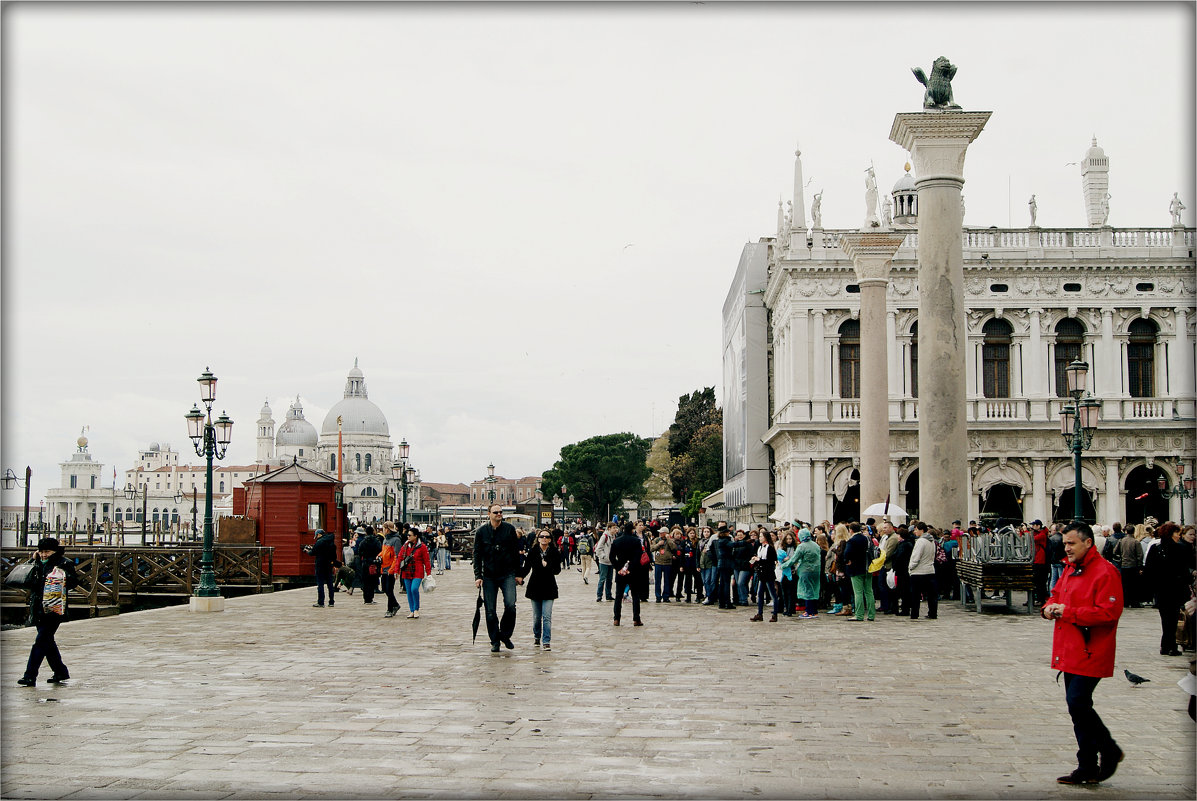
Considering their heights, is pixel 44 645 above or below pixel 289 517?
below

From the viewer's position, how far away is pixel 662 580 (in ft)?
74.9

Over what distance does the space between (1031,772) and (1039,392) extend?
38767mm

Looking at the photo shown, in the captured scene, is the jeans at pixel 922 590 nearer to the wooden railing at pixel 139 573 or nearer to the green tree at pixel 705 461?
the wooden railing at pixel 139 573

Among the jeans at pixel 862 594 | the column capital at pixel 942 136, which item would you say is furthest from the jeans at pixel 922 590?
the column capital at pixel 942 136

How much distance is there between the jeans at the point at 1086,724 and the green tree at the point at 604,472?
309 ft

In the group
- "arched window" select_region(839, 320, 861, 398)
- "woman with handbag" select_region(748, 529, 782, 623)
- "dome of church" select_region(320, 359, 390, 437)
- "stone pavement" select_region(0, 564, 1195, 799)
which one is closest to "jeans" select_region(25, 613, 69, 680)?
"stone pavement" select_region(0, 564, 1195, 799)

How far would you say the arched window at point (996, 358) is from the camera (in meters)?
43.3

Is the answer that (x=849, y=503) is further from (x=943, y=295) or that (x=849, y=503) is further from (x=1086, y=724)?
(x=1086, y=724)

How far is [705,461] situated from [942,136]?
53057 millimetres

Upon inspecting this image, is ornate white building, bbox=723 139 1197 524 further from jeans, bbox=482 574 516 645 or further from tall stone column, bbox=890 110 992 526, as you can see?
jeans, bbox=482 574 516 645

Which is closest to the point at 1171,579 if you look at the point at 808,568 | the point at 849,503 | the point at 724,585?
the point at 808,568

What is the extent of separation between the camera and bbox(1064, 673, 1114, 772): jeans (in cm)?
645

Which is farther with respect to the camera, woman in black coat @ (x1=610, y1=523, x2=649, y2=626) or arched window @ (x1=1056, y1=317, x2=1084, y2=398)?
arched window @ (x1=1056, y1=317, x2=1084, y2=398)

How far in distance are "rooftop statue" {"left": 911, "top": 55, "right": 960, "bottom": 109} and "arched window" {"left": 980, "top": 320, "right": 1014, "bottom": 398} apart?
24.9 meters
